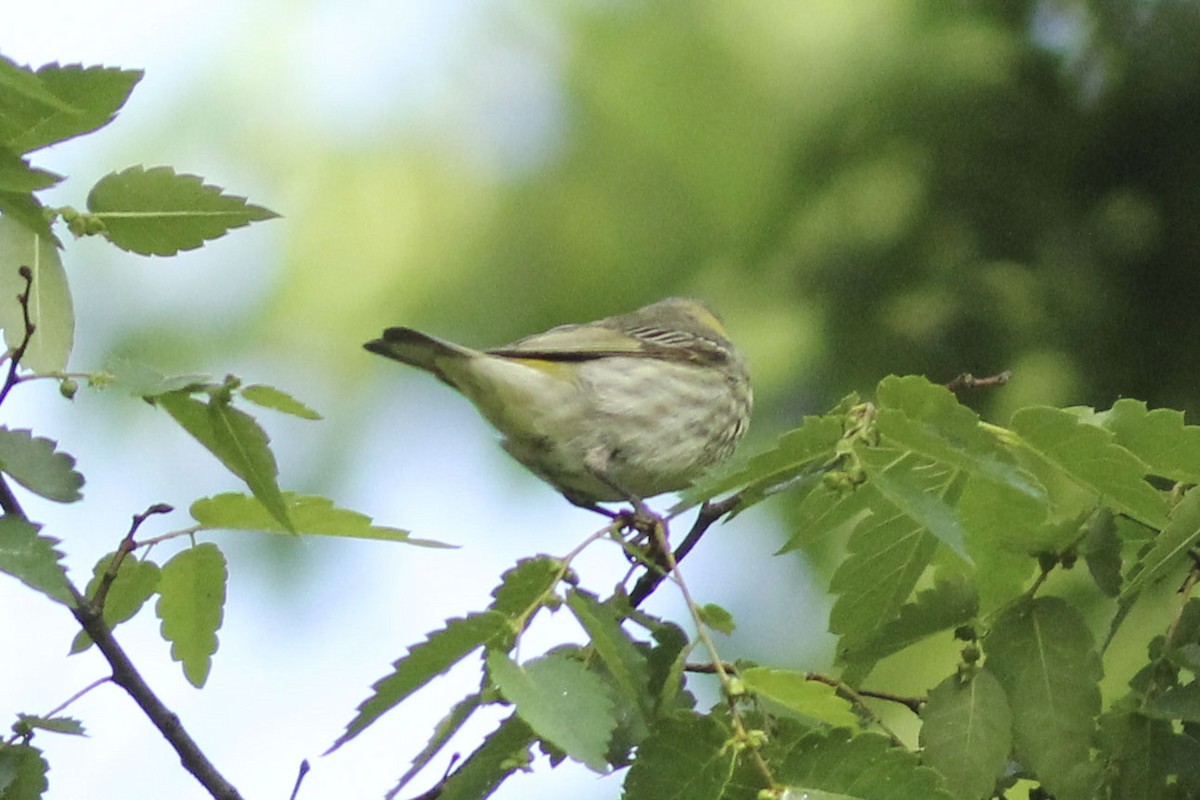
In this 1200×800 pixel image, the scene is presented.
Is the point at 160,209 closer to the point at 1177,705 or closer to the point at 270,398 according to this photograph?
the point at 270,398

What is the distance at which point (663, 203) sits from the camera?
17.4 ft

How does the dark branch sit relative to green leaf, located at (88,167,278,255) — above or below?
below

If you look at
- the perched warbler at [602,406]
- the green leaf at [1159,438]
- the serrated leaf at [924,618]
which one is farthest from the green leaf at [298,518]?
the perched warbler at [602,406]

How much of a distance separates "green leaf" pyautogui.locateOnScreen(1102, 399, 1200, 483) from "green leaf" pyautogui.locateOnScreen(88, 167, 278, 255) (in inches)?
48.8

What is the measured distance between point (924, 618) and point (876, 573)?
0.11m

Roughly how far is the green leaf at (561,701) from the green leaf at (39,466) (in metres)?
0.54

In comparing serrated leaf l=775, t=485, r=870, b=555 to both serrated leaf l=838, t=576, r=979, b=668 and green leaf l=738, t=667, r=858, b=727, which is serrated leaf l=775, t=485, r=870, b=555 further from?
green leaf l=738, t=667, r=858, b=727

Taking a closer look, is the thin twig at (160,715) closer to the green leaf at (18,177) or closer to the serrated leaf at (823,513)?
the green leaf at (18,177)

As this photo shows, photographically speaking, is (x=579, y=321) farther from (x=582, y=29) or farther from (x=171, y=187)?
(x=171, y=187)

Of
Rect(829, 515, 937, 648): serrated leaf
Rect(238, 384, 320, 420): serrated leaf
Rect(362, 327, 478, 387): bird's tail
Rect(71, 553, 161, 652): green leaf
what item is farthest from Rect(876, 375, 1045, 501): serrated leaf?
Rect(362, 327, 478, 387): bird's tail

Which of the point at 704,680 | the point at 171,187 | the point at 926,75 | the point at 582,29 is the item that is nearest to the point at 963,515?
the point at 171,187

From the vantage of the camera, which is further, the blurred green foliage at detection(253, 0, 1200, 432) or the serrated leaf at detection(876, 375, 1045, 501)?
the blurred green foliage at detection(253, 0, 1200, 432)

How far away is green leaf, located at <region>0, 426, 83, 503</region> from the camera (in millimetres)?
1634

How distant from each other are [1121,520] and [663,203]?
132 inches
